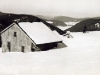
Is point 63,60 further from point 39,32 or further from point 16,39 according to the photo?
point 16,39

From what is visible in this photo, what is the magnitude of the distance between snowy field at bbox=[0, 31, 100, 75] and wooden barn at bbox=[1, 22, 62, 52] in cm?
5

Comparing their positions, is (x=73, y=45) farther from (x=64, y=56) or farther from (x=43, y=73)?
(x=43, y=73)

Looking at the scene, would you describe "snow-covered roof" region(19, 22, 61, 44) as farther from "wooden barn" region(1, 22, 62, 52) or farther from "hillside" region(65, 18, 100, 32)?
"hillside" region(65, 18, 100, 32)

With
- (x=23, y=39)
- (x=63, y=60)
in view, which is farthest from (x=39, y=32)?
(x=63, y=60)

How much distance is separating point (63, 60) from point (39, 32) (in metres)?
0.35

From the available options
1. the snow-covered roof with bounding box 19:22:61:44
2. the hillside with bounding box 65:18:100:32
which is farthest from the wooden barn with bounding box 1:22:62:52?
the hillside with bounding box 65:18:100:32

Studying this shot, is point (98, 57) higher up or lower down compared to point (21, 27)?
lower down

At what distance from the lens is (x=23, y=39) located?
5.58ft

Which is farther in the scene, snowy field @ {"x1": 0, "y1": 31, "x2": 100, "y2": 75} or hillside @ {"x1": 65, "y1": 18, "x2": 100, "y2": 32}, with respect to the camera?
hillside @ {"x1": 65, "y1": 18, "x2": 100, "y2": 32}

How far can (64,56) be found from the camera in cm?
181

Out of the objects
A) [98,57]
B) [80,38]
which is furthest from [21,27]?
[98,57]

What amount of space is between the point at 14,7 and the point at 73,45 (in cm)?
65

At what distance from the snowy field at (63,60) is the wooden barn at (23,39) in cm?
5

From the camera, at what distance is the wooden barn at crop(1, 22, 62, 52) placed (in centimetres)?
169
